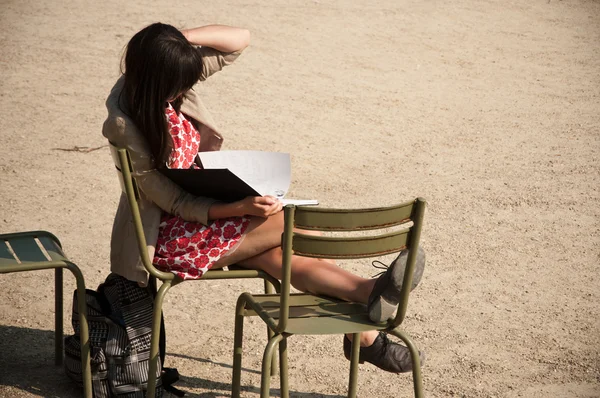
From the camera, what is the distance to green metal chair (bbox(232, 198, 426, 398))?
8.73 ft

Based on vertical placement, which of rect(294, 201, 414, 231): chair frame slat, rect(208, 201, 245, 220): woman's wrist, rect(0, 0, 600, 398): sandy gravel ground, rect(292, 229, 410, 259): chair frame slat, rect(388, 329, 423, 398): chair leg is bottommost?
rect(0, 0, 600, 398): sandy gravel ground

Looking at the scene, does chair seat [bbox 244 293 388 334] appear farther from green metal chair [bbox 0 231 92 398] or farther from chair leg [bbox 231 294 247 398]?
green metal chair [bbox 0 231 92 398]

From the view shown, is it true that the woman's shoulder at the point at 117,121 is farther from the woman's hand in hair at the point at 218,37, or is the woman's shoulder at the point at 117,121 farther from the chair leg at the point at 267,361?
the chair leg at the point at 267,361

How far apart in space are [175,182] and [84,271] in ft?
5.39

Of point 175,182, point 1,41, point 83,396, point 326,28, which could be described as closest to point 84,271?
point 83,396

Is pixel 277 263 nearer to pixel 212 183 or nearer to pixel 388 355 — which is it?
pixel 212 183

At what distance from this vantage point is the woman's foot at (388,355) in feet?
11.4

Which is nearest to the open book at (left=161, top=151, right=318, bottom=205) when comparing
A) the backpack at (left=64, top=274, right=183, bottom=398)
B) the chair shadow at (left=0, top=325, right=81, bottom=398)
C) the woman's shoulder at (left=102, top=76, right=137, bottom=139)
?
the woman's shoulder at (left=102, top=76, right=137, bottom=139)

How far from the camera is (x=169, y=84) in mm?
3252

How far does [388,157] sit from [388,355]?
332cm

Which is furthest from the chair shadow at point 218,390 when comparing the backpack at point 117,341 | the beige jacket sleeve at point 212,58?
the beige jacket sleeve at point 212,58

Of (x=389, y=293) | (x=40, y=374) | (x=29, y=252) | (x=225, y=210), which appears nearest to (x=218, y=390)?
(x=40, y=374)

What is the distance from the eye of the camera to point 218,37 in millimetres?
3730

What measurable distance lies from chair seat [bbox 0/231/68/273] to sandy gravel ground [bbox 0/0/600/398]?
640 millimetres
